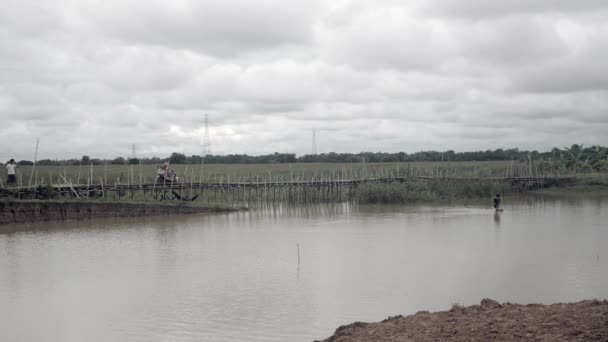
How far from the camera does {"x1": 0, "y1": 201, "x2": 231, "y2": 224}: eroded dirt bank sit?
22531 mm

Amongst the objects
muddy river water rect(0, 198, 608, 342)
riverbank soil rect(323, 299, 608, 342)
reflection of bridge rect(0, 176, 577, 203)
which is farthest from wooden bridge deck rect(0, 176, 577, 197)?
riverbank soil rect(323, 299, 608, 342)

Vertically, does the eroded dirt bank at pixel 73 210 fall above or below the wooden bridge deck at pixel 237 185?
below

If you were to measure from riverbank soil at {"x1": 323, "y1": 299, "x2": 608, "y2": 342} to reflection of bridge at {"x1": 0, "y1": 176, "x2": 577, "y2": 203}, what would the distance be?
68.3ft

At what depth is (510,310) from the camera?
284 inches

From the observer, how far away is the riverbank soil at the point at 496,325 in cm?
600

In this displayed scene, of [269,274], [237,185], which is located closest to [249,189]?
[237,185]

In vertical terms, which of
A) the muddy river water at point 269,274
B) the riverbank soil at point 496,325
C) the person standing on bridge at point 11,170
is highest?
the person standing on bridge at point 11,170

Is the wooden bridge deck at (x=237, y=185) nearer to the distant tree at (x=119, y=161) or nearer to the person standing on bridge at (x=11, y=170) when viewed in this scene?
the person standing on bridge at (x=11, y=170)

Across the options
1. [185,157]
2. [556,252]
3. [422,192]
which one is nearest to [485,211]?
[422,192]

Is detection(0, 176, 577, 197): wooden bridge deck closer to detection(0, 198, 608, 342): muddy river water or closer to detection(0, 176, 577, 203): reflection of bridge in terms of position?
detection(0, 176, 577, 203): reflection of bridge

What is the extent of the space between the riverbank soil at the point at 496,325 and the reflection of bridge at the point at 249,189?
20.8m

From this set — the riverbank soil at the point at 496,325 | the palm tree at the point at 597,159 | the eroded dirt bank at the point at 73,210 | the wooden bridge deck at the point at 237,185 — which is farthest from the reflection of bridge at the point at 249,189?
the riverbank soil at the point at 496,325

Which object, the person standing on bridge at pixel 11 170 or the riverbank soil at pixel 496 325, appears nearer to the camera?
the riverbank soil at pixel 496 325

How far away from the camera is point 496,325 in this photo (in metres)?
6.45
